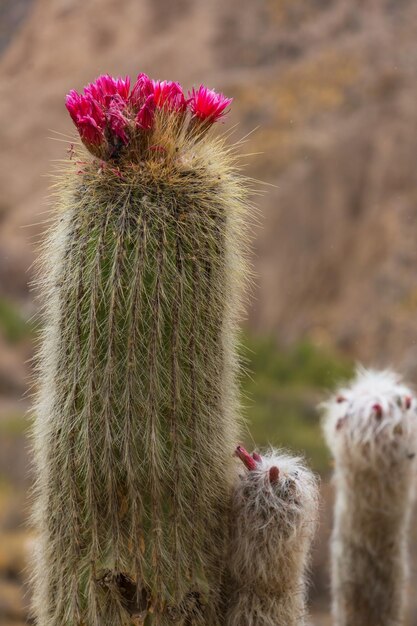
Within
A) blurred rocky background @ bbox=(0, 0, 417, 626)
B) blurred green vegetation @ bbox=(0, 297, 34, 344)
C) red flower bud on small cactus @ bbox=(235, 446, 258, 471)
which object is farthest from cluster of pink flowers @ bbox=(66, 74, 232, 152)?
blurred green vegetation @ bbox=(0, 297, 34, 344)

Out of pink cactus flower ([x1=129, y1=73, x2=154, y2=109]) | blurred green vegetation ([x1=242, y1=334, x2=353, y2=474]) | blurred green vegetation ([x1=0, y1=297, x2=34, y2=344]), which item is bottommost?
pink cactus flower ([x1=129, y1=73, x2=154, y2=109])

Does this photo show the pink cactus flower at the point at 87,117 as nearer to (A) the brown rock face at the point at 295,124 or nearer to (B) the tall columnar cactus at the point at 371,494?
(B) the tall columnar cactus at the point at 371,494

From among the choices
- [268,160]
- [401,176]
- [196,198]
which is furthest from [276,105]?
[196,198]

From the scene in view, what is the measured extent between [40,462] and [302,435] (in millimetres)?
7941

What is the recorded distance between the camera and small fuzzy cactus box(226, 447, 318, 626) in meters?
2.69

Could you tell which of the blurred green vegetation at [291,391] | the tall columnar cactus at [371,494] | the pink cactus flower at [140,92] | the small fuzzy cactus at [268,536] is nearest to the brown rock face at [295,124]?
the blurred green vegetation at [291,391]

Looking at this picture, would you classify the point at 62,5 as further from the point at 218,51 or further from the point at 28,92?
the point at 218,51

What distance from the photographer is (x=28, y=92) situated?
15.1 metres

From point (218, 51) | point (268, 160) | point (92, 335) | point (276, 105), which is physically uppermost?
point (218, 51)

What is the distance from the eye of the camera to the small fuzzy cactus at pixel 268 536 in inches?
106

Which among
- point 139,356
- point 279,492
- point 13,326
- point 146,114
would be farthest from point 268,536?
point 13,326

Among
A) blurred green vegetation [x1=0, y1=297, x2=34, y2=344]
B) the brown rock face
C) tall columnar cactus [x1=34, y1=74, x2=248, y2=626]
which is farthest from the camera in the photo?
the brown rock face

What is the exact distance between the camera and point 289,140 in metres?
16.7

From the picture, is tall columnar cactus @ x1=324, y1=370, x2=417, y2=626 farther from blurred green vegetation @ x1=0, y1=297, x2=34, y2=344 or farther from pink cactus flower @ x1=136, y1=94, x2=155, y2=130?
blurred green vegetation @ x1=0, y1=297, x2=34, y2=344
